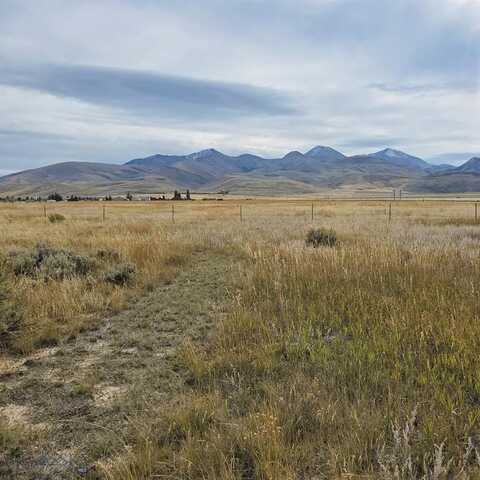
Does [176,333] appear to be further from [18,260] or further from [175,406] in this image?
[18,260]

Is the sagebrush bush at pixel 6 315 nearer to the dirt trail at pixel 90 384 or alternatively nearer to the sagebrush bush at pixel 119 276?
the dirt trail at pixel 90 384

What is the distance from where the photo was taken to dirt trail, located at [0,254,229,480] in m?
3.31

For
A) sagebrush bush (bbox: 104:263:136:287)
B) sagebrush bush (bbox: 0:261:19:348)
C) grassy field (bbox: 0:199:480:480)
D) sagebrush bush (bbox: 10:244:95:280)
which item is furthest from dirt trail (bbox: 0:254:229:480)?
sagebrush bush (bbox: 10:244:95:280)

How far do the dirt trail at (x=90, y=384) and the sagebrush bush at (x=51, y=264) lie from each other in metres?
2.63

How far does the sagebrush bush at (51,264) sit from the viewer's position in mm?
9266

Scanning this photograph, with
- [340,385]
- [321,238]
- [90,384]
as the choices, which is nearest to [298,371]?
[340,385]

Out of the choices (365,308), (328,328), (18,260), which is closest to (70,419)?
(328,328)

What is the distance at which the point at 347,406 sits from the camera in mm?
3492

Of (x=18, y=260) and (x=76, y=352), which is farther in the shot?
(x=18, y=260)

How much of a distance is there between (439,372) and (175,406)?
2318mm

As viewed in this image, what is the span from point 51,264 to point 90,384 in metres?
5.94

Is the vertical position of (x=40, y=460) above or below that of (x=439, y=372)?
below

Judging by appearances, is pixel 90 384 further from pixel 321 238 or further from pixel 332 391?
pixel 321 238

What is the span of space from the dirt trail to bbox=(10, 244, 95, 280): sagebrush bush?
2.63 meters
